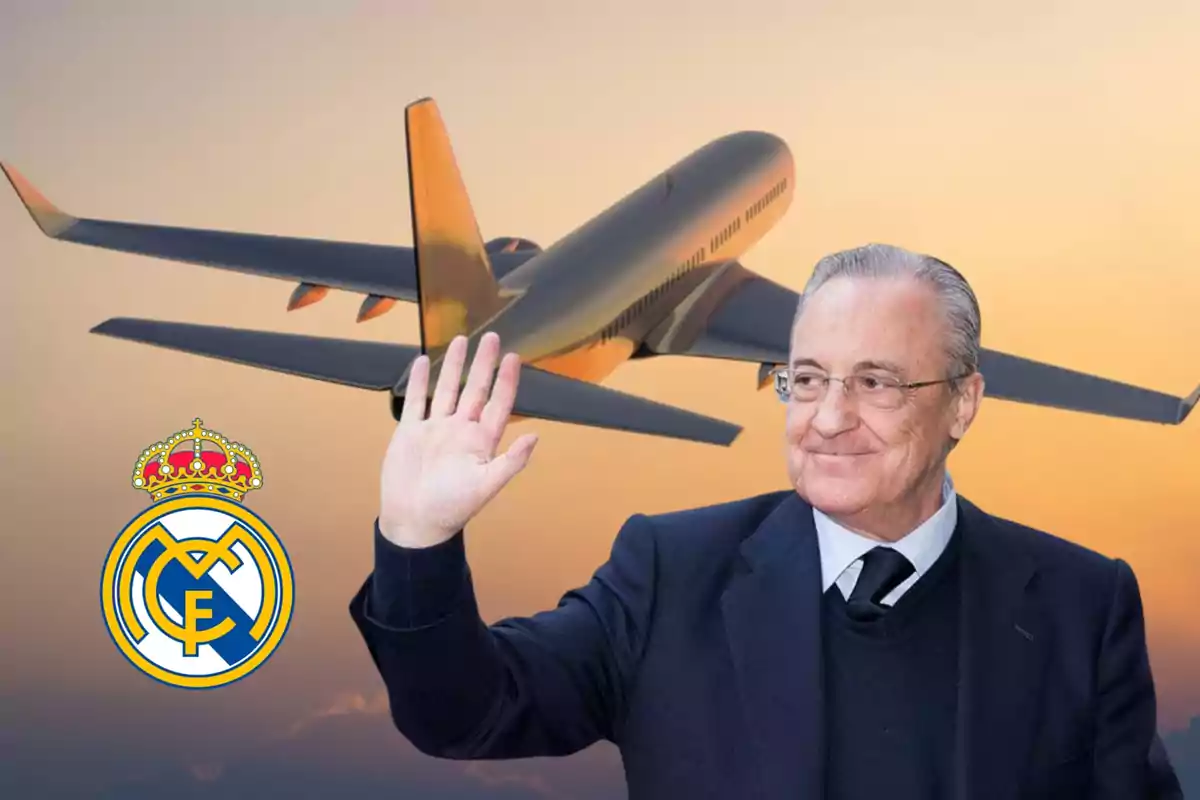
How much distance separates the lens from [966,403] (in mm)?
6348

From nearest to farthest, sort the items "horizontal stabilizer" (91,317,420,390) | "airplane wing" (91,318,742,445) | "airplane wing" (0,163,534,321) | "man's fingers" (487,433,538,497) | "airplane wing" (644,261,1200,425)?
"man's fingers" (487,433,538,497), "airplane wing" (91,318,742,445), "horizontal stabilizer" (91,317,420,390), "airplane wing" (644,261,1200,425), "airplane wing" (0,163,534,321)

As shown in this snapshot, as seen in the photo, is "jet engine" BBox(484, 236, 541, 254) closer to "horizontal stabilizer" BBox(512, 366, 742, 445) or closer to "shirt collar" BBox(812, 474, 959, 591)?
"horizontal stabilizer" BBox(512, 366, 742, 445)

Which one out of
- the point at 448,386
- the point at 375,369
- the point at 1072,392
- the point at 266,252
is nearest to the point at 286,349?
the point at 375,369

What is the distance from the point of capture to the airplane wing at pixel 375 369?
18922 millimetres

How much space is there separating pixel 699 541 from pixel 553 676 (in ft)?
3.07

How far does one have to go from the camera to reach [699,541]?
6.45 metres

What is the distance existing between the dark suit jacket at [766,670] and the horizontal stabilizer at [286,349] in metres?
14.6

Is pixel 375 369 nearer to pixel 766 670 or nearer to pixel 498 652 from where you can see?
pixel 766 670

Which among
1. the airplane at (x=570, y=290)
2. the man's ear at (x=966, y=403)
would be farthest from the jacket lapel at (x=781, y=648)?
the airplane at (x=570, y=290)

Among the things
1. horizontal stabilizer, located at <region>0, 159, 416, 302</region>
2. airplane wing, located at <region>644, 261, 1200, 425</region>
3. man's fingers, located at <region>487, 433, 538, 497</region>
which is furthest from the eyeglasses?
horizontal stabilizer, located at <region>0, 159, 416, 302</region>

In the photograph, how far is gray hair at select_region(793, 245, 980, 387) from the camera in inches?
237

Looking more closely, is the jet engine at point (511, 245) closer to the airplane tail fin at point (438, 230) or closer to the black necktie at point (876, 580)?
the airplane tail fin at point (438, 230)

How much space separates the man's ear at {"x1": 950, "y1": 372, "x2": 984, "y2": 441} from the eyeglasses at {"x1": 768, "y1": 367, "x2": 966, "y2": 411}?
28cm

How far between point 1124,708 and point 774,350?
878 inches
